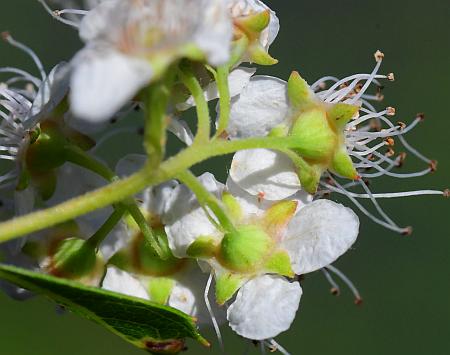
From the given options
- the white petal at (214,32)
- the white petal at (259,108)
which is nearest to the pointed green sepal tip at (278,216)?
the white petal at (259,108)

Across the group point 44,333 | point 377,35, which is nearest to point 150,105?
point 44,333

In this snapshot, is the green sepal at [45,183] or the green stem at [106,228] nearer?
the green stem at [106,228]

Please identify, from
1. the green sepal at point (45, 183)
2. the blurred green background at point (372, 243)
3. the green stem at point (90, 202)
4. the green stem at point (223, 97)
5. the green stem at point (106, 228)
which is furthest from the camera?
the blurred green background at point (372, 243)

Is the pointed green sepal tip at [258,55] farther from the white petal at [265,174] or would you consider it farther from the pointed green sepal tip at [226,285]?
the pointed green sepal tip at [226,285]

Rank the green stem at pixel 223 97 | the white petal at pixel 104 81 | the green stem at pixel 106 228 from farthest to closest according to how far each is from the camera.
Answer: the green stem at pixel 106 228 → the green stem at pixel 223 97 → the white petal at pixel 104 81

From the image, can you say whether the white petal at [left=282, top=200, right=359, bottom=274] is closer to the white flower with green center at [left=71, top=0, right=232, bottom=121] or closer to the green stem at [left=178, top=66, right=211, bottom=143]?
the green stem at [left=178, top=66, right=211, bottom=143]

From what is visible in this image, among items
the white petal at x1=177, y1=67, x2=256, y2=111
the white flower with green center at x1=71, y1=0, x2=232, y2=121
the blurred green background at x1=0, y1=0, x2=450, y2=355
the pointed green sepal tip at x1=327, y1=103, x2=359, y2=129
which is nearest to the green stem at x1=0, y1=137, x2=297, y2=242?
the white flower with green center at x1=71, y1=0, x2=232, y2=121
